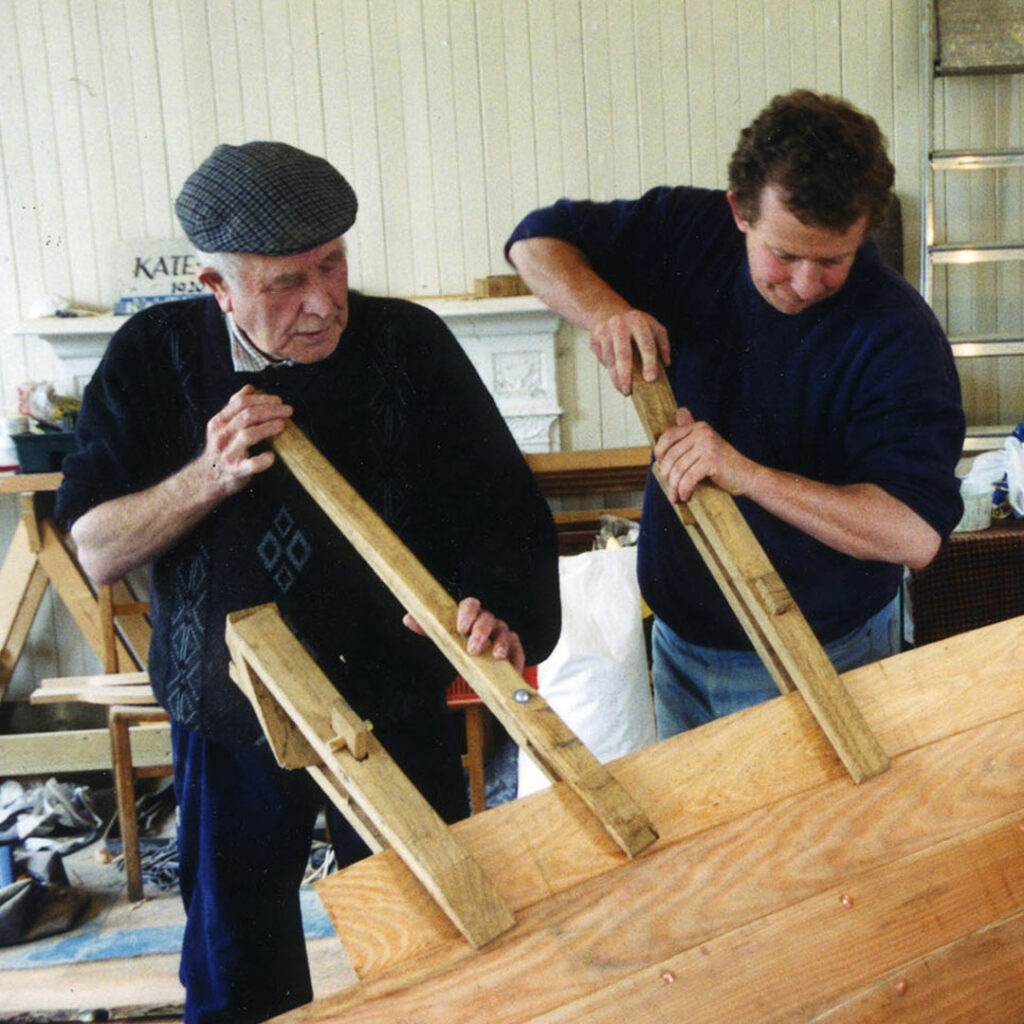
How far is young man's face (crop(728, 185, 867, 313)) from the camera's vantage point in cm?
135

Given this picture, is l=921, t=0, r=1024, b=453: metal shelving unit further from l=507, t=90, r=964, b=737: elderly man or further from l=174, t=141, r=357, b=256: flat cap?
l=174, t=141, r=357, b=256: flat cap

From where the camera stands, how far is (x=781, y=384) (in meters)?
1.55

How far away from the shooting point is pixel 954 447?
56.7 inches

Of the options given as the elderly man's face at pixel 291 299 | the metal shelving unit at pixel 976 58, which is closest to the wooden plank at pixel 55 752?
the elderly man's face at pixel 291 299

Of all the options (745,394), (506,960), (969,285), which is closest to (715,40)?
(969,285)

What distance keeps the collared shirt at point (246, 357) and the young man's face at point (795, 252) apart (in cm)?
66

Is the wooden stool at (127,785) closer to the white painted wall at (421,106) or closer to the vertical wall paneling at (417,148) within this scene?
the white painted wall at (421,106)

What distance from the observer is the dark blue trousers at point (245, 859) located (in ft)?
4.91

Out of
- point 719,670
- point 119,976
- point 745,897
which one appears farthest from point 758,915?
point 119,976

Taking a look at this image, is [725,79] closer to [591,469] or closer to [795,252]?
[591,469]

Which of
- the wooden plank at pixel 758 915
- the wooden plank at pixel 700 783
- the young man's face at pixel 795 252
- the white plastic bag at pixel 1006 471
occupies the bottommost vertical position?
the white plastic bag at pixel 1006 471

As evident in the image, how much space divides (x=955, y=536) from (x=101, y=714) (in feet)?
9.99

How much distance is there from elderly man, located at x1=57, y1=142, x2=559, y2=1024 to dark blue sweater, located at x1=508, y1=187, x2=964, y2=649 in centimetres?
34

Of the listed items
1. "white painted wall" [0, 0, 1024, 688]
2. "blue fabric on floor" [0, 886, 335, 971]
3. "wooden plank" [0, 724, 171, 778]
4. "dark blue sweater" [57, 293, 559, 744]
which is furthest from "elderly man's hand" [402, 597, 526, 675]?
"white painted wall" [0, 0, 1024, 688]
